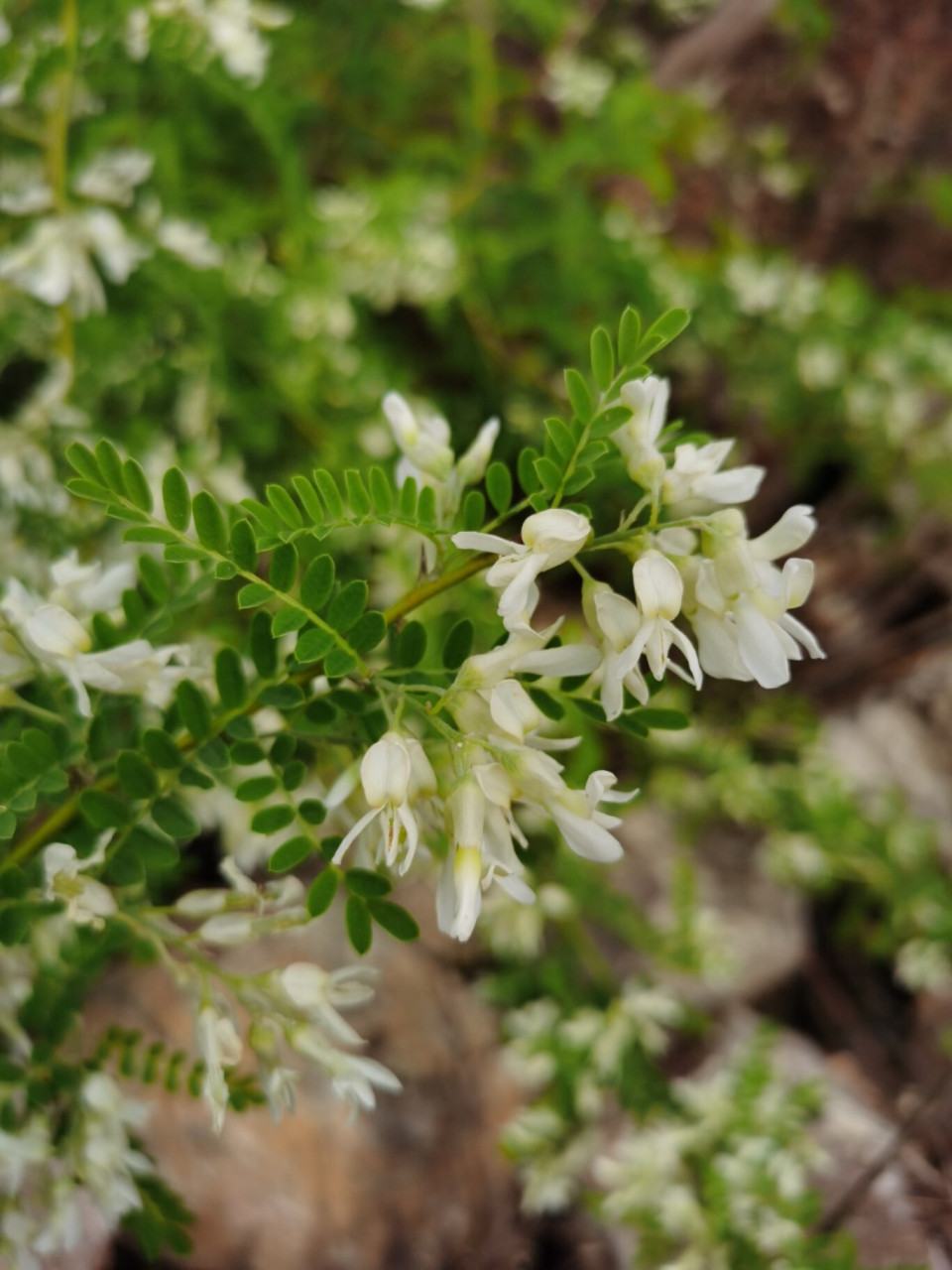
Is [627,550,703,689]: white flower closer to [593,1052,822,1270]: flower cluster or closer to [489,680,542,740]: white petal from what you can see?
[489,680,542,740]: white petal

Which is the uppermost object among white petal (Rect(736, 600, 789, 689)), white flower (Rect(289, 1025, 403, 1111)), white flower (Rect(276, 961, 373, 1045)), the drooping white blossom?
the drooping white blossom

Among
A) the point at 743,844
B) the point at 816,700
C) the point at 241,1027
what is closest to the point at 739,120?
the point at 816,700

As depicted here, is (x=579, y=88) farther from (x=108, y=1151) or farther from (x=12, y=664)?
(x=108, y=1151)

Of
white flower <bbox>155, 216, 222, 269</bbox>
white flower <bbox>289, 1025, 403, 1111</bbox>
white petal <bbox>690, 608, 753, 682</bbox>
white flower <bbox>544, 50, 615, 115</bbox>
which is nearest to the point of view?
white petal <bbox>690, 608, 753, 682</bbox>

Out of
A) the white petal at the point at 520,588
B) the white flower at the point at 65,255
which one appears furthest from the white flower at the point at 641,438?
the white flower at the point at 65,255

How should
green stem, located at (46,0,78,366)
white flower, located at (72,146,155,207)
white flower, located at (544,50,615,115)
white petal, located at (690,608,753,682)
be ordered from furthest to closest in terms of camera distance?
white flower, located at (544,50,615,115) < white flower, located at (72,146,155,207) < green stem, located at (46,0,78,366) < white petal, located at (690,608,753,682)

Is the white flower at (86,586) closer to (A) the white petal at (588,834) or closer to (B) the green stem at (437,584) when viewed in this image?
(B) the green stem at (437,584)

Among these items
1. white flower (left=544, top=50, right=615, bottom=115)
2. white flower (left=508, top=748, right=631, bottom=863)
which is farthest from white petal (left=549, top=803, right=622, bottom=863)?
white flower (left=544, top=50, right=615, bottom=115)
